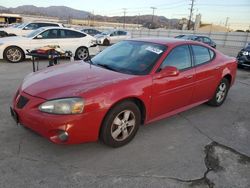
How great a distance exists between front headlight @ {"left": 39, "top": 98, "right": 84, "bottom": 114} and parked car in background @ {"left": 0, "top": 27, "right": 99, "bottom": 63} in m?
6.49

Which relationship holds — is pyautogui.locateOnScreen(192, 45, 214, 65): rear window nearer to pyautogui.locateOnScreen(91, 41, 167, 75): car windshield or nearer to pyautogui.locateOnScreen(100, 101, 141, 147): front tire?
pyautogui.locateOnScreen(91, 41, 167, 75): car windshield

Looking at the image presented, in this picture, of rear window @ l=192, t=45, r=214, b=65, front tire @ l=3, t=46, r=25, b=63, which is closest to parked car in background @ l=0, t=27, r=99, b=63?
front tire @ l=3, t=46, r=25, b=63

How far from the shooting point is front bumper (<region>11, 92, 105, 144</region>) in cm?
304

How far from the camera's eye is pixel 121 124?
140 inches

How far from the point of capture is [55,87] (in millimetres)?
3365

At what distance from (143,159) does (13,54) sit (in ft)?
28.6

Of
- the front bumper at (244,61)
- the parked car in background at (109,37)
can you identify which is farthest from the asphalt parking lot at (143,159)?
the parked car in background at (109,37)

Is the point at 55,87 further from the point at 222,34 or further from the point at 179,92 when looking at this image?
the point at 222,34

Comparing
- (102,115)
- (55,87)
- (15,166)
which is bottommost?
(15,166)

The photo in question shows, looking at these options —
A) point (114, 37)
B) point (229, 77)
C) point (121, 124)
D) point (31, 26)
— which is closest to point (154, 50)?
point (121, 124)

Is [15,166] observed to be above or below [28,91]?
below

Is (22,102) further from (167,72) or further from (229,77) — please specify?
(229,77)

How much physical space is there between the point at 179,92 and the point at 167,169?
59.8 inches

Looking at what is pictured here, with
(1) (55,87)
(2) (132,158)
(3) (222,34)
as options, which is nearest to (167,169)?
(2) (132,158)
